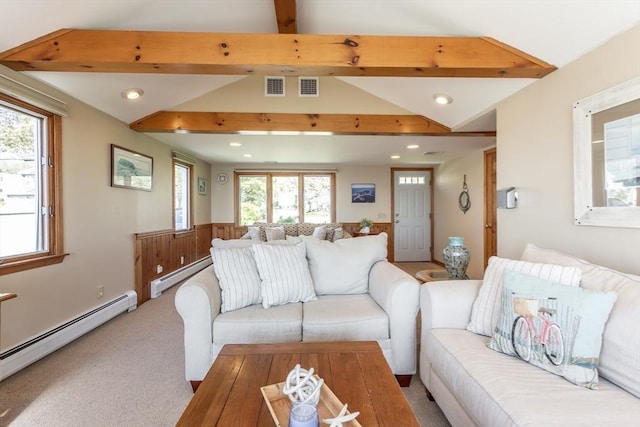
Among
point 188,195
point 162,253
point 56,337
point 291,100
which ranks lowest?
point 56,337

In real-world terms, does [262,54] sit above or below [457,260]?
above

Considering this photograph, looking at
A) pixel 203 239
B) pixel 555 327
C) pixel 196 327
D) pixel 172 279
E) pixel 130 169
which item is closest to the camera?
pixel 555 327

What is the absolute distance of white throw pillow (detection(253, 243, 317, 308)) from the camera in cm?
214

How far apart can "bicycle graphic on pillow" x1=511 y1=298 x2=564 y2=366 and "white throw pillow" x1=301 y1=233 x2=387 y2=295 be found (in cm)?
117

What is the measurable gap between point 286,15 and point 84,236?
8.77 ft

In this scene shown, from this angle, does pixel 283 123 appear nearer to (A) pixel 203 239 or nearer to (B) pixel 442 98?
A: (B) pixel 442 98

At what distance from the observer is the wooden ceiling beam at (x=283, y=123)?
3.65 meters

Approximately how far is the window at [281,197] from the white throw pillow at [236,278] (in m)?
4.48

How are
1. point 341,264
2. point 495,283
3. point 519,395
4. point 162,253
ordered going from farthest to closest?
point 162,253 < point 341,264 < point 495,283 < point 519,395

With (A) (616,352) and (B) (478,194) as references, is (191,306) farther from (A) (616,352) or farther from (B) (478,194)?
(B) (478,194)

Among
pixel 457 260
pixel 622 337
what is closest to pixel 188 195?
pixel 457 260

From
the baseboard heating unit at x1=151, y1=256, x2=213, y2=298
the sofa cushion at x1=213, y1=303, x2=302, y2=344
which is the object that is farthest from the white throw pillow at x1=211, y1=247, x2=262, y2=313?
the baseboard heating unit at x1=151, y1=256, x2=213, y2=298

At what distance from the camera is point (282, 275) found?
7.21 ft

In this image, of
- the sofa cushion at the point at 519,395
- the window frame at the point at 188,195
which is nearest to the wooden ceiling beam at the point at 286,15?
the sofa cushion at the point at 519,395
